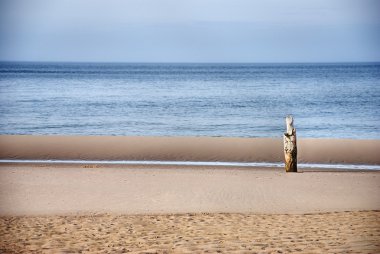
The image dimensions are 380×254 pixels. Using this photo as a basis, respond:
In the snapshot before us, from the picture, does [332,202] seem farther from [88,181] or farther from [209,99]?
[209,99]

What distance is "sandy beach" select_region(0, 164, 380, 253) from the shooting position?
323 inches

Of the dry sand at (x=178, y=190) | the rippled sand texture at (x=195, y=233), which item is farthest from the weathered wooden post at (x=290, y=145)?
the rippled sand texture at (x=195, y=233)

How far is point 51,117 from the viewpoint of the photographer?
3703 cm

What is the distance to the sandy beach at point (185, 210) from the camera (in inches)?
323

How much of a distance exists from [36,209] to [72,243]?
3.28 m

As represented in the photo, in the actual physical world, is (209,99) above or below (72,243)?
above

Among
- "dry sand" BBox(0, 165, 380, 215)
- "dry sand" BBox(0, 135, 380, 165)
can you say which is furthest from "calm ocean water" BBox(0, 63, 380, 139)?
"dry sand" BBox(0, 165, 380, 215)

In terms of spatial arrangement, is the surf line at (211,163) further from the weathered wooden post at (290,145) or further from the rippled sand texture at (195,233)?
the rippled sand texture at (195,233)

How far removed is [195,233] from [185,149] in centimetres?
1207

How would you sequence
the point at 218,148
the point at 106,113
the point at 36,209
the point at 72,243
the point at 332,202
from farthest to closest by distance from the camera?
the point at 106,113 < the point at 218,148 < the point at 332,202 < the point at 36,209 < the point at 72,243

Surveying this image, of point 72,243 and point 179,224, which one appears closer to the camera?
point 72,243

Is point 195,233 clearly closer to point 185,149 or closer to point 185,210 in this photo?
point 185,210

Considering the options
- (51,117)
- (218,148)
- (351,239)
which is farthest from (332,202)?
(51,117)

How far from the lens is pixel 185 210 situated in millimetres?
11273
